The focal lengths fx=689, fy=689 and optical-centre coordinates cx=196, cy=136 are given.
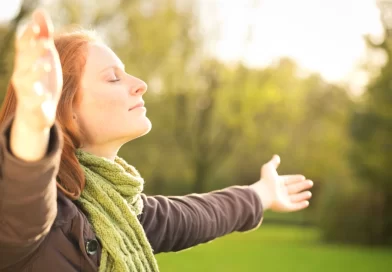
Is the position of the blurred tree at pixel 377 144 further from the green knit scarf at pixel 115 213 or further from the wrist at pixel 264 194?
the green knit scarf at pixel 115 213

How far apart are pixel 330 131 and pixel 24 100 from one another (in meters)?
31.7

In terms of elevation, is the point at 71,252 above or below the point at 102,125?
below

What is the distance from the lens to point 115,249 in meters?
2.31

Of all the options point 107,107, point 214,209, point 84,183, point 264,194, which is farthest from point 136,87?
point 264,194

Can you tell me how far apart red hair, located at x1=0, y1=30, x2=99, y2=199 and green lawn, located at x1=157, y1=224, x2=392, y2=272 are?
12.8 m

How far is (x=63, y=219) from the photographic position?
2234 millimetres

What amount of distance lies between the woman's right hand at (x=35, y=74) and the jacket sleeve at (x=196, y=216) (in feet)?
3.42

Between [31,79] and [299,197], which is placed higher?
[31,79]

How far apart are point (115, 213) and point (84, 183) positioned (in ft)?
0.50

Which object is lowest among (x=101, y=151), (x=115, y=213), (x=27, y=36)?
(x=115, y=213)

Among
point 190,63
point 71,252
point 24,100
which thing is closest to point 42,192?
point 24,100

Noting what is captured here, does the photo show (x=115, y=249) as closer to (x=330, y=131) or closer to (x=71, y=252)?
(x=71, y=252)

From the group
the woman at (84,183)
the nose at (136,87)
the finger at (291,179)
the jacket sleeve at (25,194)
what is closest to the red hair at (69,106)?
the woman at (84,183)

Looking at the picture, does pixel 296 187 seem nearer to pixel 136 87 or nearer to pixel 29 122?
pixel 136 87
